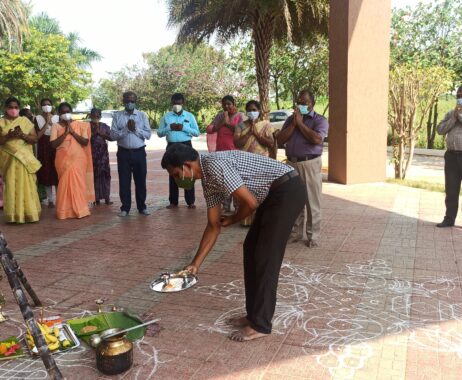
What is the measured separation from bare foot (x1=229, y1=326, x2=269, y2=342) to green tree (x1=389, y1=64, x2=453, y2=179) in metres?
8.00

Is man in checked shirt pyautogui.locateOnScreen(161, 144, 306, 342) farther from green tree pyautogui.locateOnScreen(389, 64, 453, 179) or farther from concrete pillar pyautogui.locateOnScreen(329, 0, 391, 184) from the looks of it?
green tree pyautogui.locateOnScreen(389, 64, 453, 179)

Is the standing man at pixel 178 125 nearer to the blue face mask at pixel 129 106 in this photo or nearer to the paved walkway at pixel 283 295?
the blue face mask at pixel 129 106

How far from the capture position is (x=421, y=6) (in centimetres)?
1691

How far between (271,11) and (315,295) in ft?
26.9

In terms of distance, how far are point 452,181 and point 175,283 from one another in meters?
4.26

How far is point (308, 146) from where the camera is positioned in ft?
16.3

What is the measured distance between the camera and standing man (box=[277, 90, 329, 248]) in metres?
4.90

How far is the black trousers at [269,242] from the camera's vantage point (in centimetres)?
288

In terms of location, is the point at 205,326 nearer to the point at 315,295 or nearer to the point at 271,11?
the point at 315,295

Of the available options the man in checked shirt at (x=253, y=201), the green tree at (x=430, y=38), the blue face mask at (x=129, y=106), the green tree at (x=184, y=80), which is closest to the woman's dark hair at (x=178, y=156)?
the man in checked shirt at (x=253, y=201)

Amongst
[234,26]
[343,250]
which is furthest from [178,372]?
[234,26]

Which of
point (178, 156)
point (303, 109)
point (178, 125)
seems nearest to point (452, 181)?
point (303, 109)

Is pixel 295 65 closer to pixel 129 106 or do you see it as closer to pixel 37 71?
pixel 37 71

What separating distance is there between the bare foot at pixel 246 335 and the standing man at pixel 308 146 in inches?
85.6
